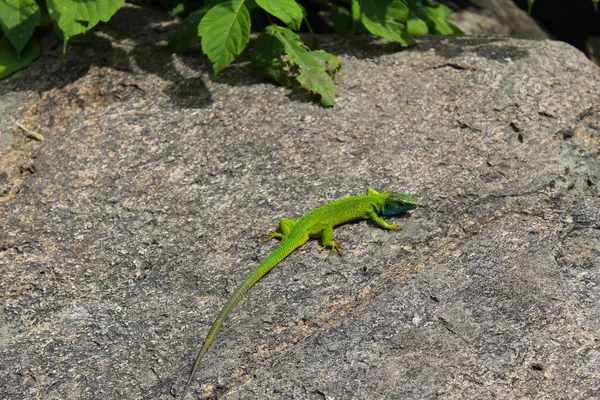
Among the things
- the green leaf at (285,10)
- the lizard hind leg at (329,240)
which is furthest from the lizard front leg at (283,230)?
the green leaf at (285,10)

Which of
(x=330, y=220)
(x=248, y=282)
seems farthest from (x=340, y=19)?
(x=248, y=282)

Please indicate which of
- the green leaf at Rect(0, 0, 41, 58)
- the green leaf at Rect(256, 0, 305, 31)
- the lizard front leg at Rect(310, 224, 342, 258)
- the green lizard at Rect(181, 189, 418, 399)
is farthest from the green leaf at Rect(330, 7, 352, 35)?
the lizard front leg at Rect(310, 224, 342, 258)

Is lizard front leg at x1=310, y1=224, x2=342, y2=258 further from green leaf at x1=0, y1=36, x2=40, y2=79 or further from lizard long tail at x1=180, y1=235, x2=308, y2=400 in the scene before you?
green leaf at x1=0, y1=36, x2=40, y2=79

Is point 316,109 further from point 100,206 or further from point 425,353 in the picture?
point 425,353

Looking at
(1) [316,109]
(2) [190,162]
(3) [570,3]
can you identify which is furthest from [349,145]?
(3) [570,3]

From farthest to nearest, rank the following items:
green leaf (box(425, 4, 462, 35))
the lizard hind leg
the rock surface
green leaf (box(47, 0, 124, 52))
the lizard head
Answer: green leaf (box(425, 4, 462, 35)) → green leaf (box(47, 0, 124, 52)) → the lizard head → the lizard hind leg → the rock surface

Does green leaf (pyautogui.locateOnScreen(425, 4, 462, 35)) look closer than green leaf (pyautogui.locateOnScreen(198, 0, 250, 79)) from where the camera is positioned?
No

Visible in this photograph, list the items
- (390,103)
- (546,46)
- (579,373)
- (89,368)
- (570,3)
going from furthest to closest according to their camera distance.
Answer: (570,3) < (546,46) < (390,103) < (89,368) < (579,373)
